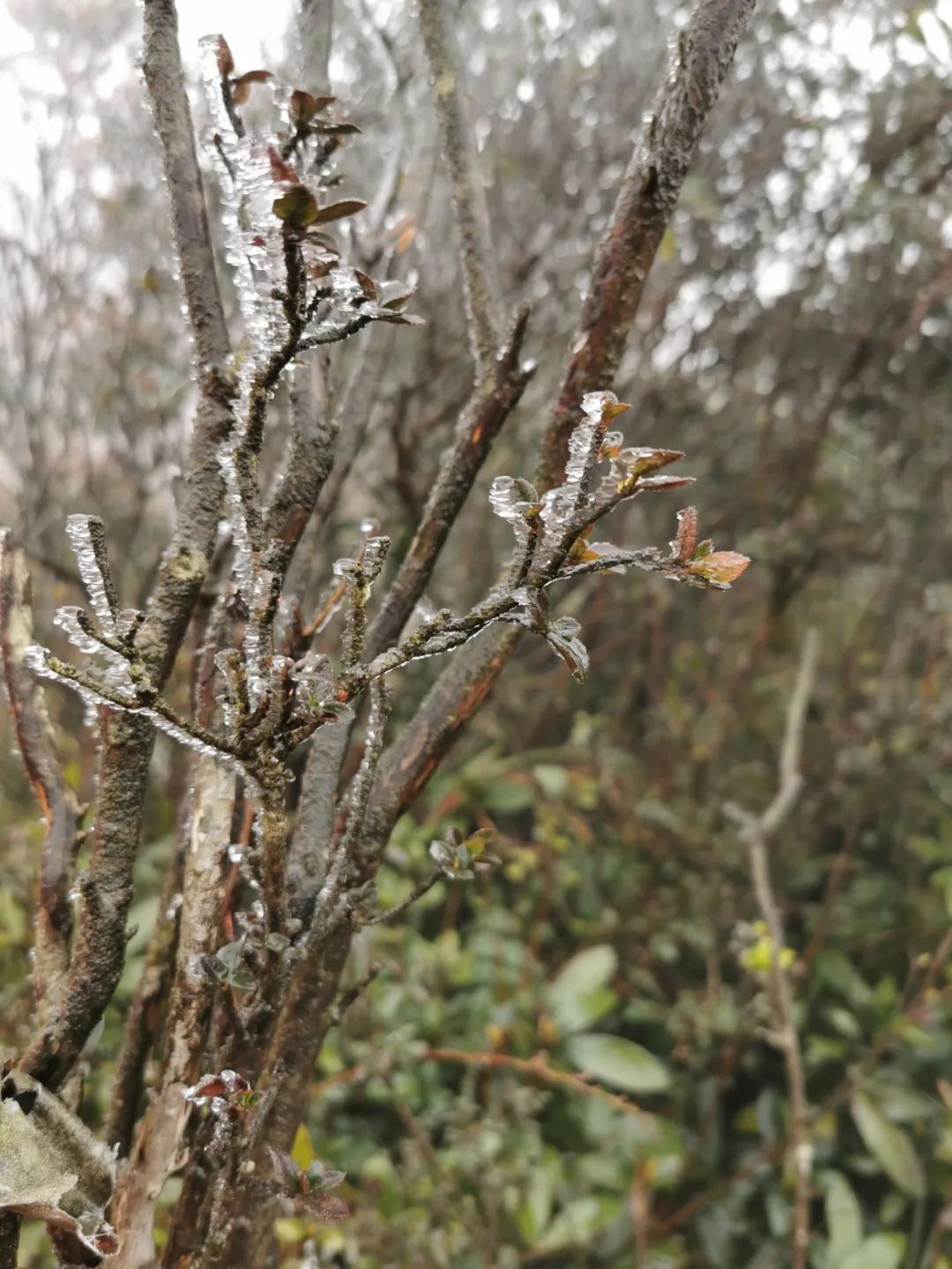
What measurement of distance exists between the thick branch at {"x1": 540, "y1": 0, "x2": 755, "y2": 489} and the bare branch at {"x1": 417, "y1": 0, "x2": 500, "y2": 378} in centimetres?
11

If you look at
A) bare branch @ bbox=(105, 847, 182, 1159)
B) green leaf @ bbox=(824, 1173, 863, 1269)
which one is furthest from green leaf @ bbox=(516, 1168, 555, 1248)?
bare branch @ bbox=(105, 847, 182, 1159)

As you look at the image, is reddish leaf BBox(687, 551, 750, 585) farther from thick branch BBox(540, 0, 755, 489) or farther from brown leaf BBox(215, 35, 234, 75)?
brown leaf BBox(215, 35, 234, 75)

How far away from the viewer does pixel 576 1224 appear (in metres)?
1.64

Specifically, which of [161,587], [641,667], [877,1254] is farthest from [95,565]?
[641,667]

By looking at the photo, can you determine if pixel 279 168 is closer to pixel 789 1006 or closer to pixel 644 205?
pixel 644 205

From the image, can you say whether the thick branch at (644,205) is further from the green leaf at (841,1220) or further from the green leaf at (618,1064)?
the green leaf at (841,1220)

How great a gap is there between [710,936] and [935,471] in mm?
1639

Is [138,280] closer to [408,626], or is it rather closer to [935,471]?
[408,626]

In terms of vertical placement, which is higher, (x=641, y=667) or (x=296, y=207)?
A: (x=641, y=667)

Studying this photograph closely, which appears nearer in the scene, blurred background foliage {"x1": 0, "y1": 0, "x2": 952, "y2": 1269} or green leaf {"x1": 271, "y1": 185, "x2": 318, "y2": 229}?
green leaf {"x1": 271, "y1": 185, "x2": 318, "y2": 229}

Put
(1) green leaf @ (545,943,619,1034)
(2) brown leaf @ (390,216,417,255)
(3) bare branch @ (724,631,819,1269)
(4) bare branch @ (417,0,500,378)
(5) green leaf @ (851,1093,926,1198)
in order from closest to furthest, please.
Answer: (4) bare branch @ (417,0,500,378)
(2) brown leaf @ (390,216,417,255)
(3) bare branch @ (724,631,819,1269)
(5) green leaf @ (851,1093,926,1198)
(1) green leaf @ (545,943,619,1034)

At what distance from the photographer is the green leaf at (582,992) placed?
74.0 inches

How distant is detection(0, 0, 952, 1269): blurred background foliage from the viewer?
69.5 inches

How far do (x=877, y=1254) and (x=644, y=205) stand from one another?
1.86 m
